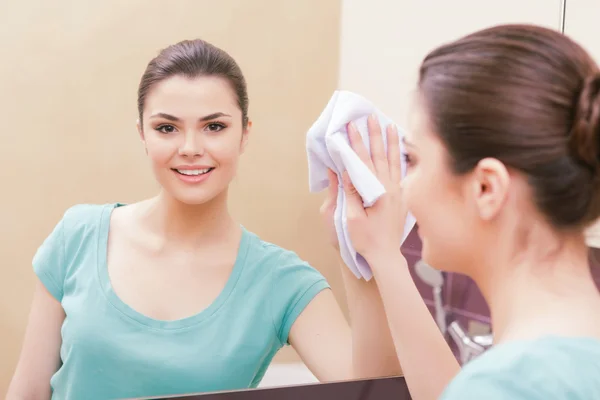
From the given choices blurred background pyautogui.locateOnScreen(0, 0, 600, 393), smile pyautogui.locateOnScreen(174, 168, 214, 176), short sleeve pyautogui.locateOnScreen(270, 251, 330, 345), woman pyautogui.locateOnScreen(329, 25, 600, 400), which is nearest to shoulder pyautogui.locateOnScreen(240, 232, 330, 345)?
short sleeve pyautogui.locateOnScreen(270, 251, 330, 345)

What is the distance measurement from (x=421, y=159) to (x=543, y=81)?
86 millimetres

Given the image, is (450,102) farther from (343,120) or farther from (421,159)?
(343,120)

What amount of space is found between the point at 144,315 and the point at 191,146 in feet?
0.57

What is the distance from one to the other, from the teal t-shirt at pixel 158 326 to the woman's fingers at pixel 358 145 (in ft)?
0.76

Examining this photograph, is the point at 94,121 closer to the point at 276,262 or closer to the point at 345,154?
the point at 276,262

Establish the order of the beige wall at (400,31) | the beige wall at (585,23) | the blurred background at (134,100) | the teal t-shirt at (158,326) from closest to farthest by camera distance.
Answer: the teal t-shirt at (158,326) → the beige wall at (585,23) → the beige wall at (400,31) → the blurred background at (134,100)

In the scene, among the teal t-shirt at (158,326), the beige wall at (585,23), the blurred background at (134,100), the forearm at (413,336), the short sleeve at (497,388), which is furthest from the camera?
the blurred background at (134,100)

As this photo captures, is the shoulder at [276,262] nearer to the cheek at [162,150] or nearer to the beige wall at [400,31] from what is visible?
the cheek at [162,150]

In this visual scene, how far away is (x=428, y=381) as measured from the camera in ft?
1.66

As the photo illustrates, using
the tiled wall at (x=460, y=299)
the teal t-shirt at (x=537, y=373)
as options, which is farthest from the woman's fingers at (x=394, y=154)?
the tiled wall at (x=460, y=299)

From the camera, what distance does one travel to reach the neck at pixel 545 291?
368 mm

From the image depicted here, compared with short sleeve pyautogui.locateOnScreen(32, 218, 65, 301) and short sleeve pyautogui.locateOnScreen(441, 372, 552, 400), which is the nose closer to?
short sleeve pyautogui.locateOnScreen(32, 218, 65, 301)

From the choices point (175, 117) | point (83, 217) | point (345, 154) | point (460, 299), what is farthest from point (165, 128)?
point (460, 299)

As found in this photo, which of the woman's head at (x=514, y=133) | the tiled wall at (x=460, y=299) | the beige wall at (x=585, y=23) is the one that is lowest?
the tiled wall at (x=460, y=299)
